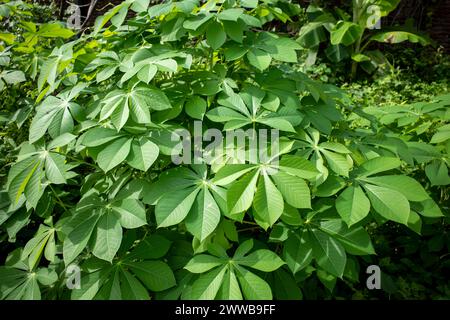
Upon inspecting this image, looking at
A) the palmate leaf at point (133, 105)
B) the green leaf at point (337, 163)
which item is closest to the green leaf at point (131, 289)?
the palmate leaf at point (133, 105)

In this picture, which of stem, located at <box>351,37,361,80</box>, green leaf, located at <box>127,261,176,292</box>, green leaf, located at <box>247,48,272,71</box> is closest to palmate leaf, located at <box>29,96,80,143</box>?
green leaf, located at <box>127,261,176,292</box>

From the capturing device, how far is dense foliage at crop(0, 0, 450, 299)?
3.72ft

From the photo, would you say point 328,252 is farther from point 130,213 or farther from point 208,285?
point 130,213

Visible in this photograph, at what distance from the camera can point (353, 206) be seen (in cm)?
114

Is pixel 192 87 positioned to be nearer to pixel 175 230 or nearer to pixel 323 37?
pixel 175 230

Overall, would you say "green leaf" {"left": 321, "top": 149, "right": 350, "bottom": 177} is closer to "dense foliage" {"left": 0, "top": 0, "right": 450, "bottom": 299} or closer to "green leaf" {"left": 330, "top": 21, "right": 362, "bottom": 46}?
"dense foliage" {"left": 0, "top": 0, "right": 450, "bottom": 299}

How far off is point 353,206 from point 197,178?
454 millimetres

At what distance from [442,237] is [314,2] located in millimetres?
4226

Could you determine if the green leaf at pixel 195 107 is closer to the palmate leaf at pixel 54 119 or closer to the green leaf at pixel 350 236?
the palmate leaf at pixel 54 119

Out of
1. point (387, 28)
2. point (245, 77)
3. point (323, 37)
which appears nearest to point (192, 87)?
point (245, 77)

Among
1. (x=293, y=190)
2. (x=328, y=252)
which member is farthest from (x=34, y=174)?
(x=328, y=252)

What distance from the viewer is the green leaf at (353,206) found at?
3.66 ft

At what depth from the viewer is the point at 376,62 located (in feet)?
16.1
